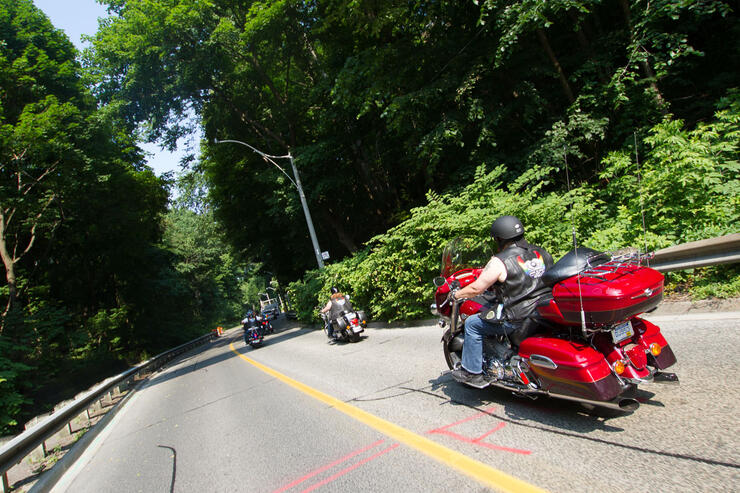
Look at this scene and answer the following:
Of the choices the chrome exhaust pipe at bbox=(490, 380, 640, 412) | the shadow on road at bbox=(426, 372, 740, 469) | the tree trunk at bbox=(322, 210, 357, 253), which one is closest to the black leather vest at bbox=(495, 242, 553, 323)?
the chrome exhaust pipe at bbox=(490, 380, 640, 412)

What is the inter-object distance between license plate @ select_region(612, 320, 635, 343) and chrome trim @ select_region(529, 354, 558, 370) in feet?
1.60

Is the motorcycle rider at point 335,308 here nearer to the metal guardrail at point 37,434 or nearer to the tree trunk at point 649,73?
the metal guardrail at point 37,434

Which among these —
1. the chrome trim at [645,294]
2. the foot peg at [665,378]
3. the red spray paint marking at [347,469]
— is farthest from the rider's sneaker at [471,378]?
the chrome trim at [645,294]

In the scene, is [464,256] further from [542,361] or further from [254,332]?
[254,332]

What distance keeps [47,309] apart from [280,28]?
47.9 feet

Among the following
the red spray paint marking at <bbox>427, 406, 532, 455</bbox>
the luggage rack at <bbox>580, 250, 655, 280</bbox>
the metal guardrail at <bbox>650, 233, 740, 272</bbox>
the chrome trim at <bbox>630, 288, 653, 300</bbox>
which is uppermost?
the luggage rack at <bbox>580, 250, 655, 280</bbox>

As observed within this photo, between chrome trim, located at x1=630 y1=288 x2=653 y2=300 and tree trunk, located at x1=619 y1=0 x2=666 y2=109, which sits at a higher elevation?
tree trunk, located at x1=619 y1=0 x2=666 y2=109

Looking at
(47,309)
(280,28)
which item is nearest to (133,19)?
(280,28)

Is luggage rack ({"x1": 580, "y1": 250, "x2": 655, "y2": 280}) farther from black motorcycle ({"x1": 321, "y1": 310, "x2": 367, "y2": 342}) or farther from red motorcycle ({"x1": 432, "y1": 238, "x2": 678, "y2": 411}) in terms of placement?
black motorcycle ({"x1": 321, "y1": 310, "x2": 367, "y2": 342})

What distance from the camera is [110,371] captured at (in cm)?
1817

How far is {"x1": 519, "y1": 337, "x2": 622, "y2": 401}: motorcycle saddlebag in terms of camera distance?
10.1 feet

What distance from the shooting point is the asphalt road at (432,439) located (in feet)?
9.02

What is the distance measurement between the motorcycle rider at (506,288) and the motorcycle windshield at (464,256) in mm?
968

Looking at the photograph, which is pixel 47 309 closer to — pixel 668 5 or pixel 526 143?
pixel 526 143
